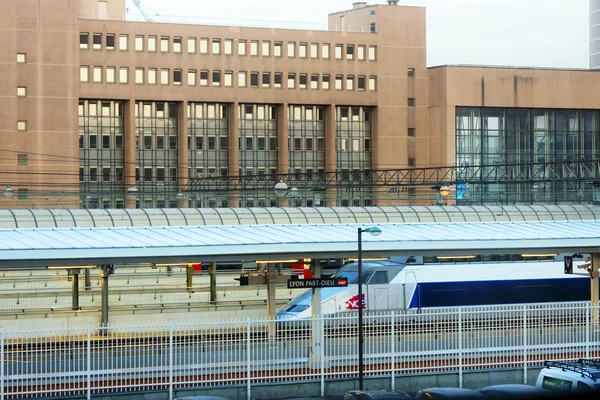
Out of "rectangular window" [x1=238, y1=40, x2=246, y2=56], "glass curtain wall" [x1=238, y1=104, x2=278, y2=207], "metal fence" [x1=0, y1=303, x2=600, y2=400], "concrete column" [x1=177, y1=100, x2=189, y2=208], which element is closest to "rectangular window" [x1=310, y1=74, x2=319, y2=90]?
"glass curtain wall" [x1=238, y1=104, x2=278, y2=207]

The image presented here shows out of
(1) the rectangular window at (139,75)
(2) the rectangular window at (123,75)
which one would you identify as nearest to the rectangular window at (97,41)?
(2) the rectangular window at (123,75)

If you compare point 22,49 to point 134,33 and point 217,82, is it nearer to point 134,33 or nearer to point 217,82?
point 134,33

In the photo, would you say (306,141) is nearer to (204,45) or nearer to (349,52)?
(349,52)

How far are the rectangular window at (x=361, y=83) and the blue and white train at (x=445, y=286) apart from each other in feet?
158

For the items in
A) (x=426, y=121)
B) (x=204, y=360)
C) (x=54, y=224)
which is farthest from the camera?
(x=426, y=121)

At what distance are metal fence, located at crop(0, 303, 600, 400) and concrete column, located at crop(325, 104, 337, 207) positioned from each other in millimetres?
59054

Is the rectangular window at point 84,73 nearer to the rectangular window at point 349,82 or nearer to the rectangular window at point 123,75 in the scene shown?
the rectangular window at point 123,75

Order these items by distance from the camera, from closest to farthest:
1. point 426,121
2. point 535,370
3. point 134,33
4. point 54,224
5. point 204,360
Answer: point 204,360 → point 535,370 → point 54,224 → point 134,33 → point 426,121

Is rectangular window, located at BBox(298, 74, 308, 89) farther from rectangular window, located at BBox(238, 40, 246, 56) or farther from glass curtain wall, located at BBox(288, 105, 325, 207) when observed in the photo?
rectangular window, located at BBox(238, 40, 246, 56)

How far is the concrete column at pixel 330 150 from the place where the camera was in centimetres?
8662

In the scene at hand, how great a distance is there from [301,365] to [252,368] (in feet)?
4.31

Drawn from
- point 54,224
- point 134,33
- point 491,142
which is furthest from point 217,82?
point 54,224

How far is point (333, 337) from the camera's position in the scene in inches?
987

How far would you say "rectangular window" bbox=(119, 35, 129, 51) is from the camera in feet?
266
